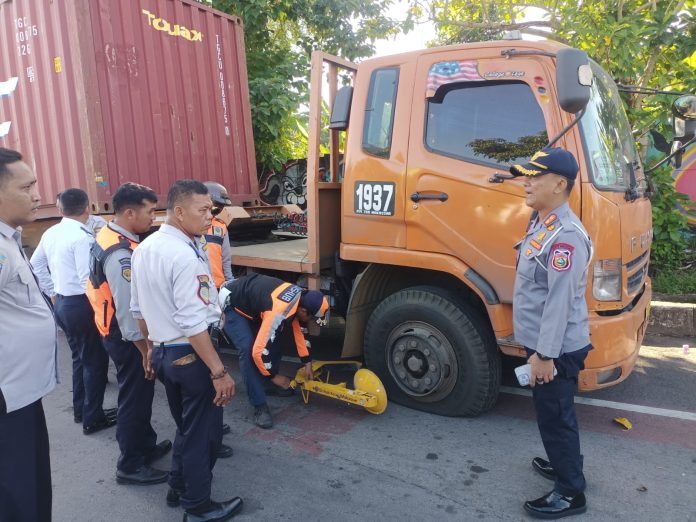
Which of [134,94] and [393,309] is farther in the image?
[134,94]

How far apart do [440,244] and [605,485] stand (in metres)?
1.57

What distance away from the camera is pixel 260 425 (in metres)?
3.36

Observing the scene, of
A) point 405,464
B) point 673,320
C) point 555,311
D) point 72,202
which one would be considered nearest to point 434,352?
point 405,464

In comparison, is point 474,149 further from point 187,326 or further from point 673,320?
point 673,320

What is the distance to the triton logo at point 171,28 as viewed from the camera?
15.8 feet

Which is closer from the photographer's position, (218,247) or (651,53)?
(218,247)

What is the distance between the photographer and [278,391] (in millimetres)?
3871

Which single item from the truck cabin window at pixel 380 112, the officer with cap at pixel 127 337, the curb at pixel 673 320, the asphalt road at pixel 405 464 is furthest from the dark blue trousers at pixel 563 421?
the curb at pixel 673 320

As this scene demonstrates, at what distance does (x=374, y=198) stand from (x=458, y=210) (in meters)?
0.58

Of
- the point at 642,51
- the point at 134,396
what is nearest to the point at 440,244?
the point at 134,396

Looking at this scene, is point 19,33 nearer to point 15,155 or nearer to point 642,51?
point 15,155

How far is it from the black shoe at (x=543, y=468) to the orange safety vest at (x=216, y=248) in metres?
2.40

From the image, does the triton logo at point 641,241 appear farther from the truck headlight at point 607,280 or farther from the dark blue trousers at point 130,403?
the dark blue trousers at point 130,403

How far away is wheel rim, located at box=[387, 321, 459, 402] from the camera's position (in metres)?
3.27
